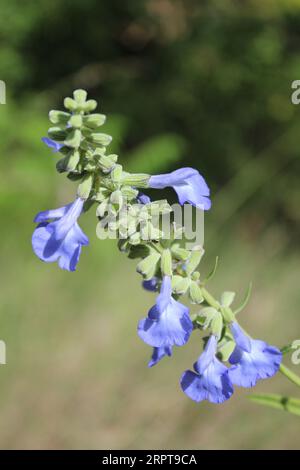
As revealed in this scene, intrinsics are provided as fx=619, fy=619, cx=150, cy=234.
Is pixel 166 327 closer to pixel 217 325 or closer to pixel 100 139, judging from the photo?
pixel 217 325

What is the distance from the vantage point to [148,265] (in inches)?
45.9

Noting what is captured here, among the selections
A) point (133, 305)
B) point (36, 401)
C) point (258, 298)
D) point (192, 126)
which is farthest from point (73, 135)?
point (192, 126)

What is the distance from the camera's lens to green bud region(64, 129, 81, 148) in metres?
1.08

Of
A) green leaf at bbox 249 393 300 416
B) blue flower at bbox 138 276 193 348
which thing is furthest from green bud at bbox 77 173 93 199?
green leaf at bbox 249 393 300 416

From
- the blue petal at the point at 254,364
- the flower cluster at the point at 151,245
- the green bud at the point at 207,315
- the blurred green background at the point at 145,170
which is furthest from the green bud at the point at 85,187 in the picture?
the blurred green background at the point at 145,170

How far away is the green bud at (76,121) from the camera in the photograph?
1.11 meters

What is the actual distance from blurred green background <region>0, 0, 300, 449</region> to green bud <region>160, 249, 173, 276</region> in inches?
91.8

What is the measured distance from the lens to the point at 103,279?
415 centimetres

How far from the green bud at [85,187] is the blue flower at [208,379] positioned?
1.24ft

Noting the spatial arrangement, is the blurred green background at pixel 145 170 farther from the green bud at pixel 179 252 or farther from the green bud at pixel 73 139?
the green bud at pixel 73 139

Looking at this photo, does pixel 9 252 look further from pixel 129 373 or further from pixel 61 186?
pixel 129 373

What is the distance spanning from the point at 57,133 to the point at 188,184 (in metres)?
0.28

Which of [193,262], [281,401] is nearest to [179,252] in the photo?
[193,262]

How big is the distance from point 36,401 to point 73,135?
106 inches
